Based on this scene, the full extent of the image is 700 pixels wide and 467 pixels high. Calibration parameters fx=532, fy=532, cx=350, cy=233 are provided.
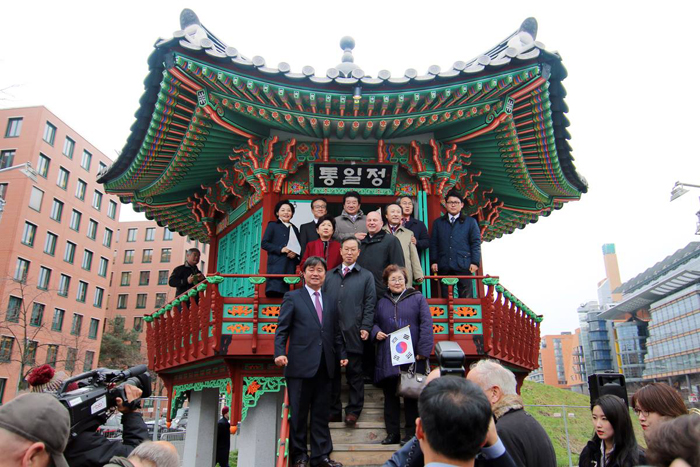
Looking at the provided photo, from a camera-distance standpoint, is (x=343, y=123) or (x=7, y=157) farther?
(x=7, y=157)

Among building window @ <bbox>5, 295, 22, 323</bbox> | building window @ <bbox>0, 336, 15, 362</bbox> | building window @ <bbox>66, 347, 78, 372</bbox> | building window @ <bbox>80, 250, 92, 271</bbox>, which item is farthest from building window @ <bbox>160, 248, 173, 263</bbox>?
building window @ <bbox>0, 336, 15, 362</bbox>

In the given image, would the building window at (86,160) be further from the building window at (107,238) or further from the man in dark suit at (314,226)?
the man in dark suit at (314,226)

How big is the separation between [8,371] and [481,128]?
99.9 ft

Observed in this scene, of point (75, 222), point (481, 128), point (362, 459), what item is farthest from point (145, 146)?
point (75, 222)

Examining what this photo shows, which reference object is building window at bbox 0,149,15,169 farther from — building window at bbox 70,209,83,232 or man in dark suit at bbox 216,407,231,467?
man in dark suit at bbox 216,407,231,467

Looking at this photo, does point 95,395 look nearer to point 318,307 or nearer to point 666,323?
point 318,307

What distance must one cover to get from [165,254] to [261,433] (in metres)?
47.2

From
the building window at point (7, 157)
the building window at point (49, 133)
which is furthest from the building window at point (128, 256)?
the building window at point (7, 157)

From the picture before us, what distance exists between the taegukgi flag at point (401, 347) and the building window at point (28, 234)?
108ft

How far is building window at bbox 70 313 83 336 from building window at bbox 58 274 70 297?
1.87 metres

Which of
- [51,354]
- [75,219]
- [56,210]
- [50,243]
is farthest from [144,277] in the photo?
[51,354]

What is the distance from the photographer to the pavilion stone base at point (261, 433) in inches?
293

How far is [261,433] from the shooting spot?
755cm

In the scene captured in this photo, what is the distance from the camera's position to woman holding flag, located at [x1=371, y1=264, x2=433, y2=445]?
5707 mm
